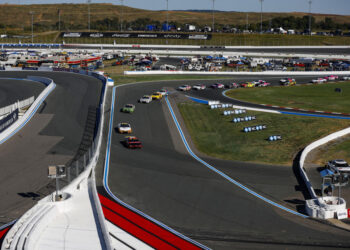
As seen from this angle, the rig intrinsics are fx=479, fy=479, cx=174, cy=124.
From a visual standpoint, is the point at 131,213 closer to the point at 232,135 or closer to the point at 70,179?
the point at 70,179

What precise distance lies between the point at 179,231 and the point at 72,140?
19811 mm

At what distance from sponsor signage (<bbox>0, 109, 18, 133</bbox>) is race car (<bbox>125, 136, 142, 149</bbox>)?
11.8m

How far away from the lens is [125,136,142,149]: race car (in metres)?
44.8

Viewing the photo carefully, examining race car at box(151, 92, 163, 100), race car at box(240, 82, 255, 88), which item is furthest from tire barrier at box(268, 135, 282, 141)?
race car at box(240, 82, 255, 88)

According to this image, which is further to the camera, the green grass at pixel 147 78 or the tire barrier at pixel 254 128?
the green grass at pixel 147 78

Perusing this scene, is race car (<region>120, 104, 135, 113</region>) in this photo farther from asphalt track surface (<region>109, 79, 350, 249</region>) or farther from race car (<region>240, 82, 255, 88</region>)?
race car (<region>240, 82, 255, 88</region>)

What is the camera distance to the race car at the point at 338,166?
38519 mm

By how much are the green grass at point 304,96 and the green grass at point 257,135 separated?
8.94m

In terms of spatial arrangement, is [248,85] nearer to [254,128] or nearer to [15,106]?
[254,128]

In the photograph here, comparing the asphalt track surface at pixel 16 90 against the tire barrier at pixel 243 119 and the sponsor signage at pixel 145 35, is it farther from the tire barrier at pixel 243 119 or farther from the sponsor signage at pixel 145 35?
the sponsor signage at pixel 145 35

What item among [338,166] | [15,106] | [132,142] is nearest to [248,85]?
[132,142]

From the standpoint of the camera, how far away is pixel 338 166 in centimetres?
3956

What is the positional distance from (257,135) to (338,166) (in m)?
12.3

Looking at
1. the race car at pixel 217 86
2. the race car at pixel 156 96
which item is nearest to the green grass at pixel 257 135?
the race car at pixel 156 96
